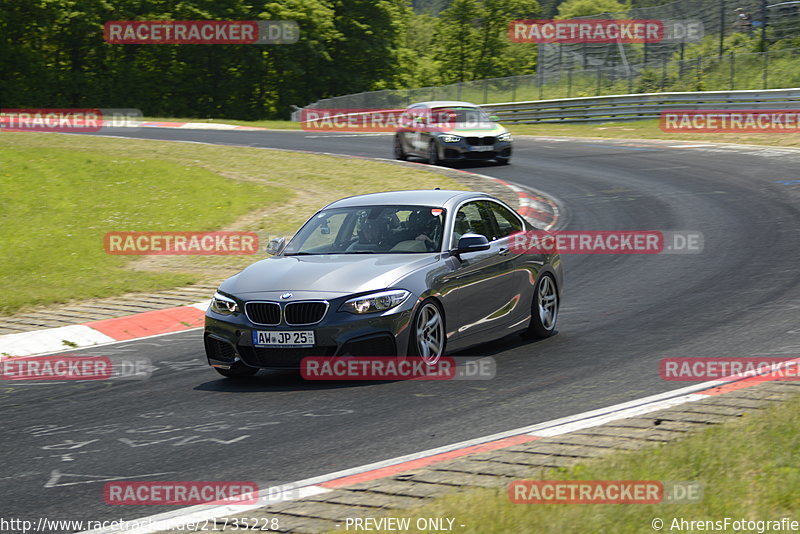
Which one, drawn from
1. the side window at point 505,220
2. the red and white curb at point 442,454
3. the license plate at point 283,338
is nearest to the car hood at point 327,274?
the license plate at point 283,338

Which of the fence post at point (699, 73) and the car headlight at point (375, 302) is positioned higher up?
the fence post at point (699, 73)

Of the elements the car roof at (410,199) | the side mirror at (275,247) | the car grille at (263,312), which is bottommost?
the car grille at (263,312)

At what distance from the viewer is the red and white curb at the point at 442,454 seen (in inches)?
215

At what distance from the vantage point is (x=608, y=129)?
3862 centimetres

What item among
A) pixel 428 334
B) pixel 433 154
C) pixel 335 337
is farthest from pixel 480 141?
pixel 335 337

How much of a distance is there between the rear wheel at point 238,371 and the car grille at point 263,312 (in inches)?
16.0

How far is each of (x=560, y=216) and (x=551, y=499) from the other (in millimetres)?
14078

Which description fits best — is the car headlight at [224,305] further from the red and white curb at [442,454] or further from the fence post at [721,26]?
the fence post at [721,26]

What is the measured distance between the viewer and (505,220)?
10672 mm

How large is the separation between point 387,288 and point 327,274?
21.8 inches

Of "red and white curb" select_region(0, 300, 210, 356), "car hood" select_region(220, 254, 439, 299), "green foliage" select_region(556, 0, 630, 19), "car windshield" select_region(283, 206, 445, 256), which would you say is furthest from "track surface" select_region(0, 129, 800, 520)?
"green foliage" select_region(556, 0, 630, 19)

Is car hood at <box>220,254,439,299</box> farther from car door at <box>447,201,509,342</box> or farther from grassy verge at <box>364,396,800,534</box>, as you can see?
grassy verge at <box>364,396,800,534</box>

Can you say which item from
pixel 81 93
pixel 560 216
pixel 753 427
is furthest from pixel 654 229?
pixel 81 93

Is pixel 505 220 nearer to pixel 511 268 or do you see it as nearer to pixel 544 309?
pixel 511 268
